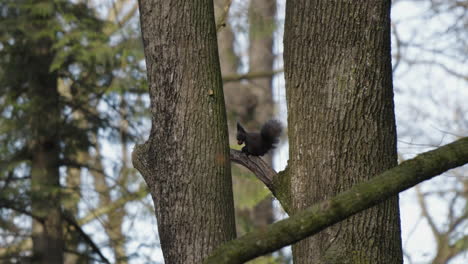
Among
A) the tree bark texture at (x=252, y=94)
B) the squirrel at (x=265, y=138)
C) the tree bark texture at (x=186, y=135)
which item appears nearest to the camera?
the tree bark texture at (x=186, y=135)

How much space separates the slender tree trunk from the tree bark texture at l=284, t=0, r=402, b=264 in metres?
5.65

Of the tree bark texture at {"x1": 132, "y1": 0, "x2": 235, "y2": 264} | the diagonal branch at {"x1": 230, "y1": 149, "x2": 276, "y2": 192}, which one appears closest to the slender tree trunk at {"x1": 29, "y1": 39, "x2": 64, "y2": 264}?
the diagonal branch at {"x1": 230, "y1": 149, "x2": 276, "y2": 192}

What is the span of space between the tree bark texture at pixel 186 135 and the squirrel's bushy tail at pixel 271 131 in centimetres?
196

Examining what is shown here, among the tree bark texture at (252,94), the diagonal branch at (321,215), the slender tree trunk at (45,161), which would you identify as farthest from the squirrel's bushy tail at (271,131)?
the tree bark texture at (252,94)

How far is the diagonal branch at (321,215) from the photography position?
2080 millimetres

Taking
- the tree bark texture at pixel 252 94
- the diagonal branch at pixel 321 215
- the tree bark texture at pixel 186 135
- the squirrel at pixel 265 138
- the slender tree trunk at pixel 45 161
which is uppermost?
the tree bark texture at pixel 252 94

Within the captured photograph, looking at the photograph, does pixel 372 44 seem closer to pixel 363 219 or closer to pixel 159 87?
pixel 363 219

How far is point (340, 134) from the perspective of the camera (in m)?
2.99

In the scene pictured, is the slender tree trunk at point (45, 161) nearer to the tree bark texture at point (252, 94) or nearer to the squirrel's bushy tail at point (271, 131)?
the tree bark texture at point (252, 94)

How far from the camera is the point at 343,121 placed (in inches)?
118

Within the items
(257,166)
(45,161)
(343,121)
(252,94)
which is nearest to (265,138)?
(257,166)

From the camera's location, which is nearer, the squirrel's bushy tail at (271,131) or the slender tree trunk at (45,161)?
the squirrel's bushy tail at (271,131)

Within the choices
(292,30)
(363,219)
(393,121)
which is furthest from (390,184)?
(292,30)

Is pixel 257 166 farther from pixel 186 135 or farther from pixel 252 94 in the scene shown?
pixel 252 94
